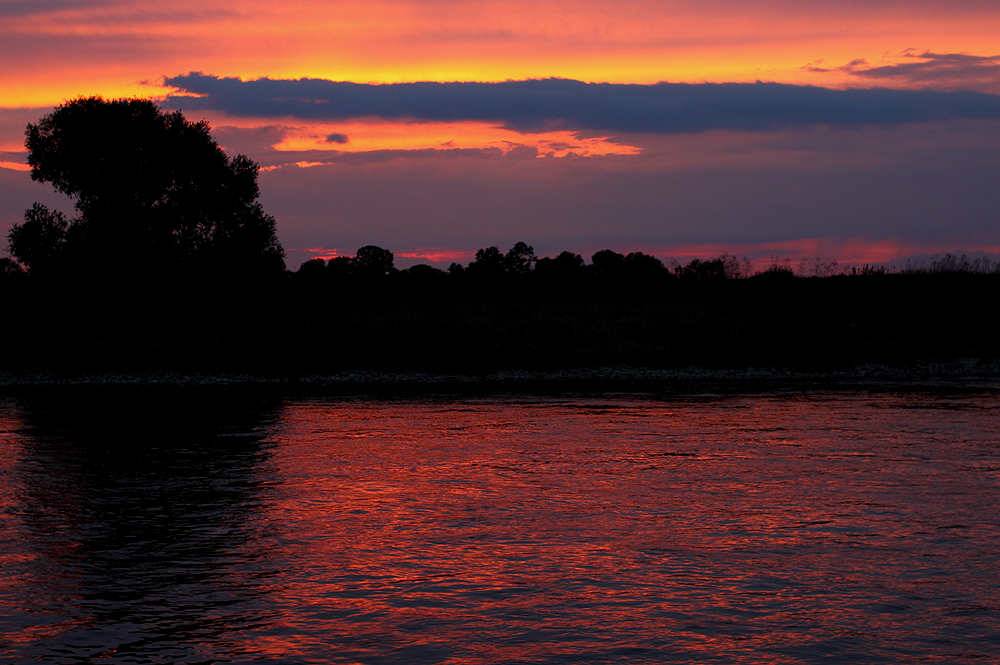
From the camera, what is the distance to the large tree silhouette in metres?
58.8

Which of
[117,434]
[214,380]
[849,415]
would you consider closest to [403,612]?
[117,434]

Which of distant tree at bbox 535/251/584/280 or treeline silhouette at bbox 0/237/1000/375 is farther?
distant tree at bbox 535/251/584/280

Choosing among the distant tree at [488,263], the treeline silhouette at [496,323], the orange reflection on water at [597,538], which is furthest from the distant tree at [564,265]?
the orange reflection on water at [597,538]

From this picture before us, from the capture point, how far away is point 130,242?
60219 mm

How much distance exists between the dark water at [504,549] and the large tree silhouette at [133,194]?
1465 inches

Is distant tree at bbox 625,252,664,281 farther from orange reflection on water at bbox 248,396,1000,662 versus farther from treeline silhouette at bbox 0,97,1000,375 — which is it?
orange reflection on water at bbox 248,396,1000,662

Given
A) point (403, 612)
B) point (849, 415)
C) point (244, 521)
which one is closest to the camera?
point (403, 612)

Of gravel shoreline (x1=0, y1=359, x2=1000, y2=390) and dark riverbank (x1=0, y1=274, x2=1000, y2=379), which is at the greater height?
dark riverbank (x1=0, y1=274, x2=1000, y2=379)

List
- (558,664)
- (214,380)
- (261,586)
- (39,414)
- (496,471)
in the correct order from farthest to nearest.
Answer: (214,380) < (39,414) < (496,471) < (261,586) < (558,664)

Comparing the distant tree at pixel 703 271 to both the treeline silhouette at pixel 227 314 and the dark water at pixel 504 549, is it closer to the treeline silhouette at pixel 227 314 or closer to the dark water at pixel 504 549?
the treeline silhouette at pixel 227 314

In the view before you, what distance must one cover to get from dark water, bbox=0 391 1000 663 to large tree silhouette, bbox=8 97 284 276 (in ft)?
122

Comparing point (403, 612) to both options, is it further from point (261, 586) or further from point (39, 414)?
point (39, 414)

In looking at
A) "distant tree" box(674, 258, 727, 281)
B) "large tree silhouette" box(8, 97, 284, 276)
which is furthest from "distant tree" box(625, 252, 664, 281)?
"large tree silhouette" box(8, 97, 284, 276)

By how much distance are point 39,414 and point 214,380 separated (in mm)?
19043
